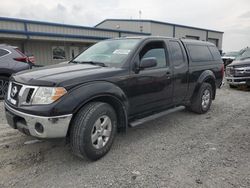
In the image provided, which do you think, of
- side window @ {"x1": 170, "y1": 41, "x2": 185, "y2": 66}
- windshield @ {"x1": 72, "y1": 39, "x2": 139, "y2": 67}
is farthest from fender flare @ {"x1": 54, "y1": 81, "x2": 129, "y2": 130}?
side window @ {"x1": 170, "y1": 41, "x2": 185, "y2": 66}

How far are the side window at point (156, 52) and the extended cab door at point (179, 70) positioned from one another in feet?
0.72

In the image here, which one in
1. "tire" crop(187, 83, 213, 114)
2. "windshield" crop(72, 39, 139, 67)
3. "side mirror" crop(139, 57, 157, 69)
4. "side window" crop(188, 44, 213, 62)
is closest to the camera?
"side mirror" crop(139, 57, 157, 69)

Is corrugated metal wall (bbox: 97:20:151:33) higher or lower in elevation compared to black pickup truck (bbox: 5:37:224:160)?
higher

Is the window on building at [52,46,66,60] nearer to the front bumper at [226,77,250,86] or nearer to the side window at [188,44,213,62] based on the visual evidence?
the front bumper at [226,77,250,86]

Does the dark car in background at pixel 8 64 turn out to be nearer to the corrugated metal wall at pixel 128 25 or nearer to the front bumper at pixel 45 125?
the front bumper at pixel 45 125

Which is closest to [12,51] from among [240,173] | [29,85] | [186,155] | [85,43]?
[29,85]

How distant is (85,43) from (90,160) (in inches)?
699

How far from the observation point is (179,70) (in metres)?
4.64

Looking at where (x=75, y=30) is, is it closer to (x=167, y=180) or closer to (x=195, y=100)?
(x=195, y=100)

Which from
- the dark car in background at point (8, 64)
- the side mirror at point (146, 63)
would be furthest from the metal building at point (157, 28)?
the side mirror at point (146, 63)

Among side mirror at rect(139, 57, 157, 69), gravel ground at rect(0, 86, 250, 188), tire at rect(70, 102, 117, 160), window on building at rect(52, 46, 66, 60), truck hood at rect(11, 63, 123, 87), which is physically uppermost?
window on building at rect(52, 46, 66, 60)

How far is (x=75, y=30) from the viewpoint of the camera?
60.0ft

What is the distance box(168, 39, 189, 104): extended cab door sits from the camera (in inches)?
179

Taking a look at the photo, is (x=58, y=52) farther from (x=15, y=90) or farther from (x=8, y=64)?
(x=15, y=90)
